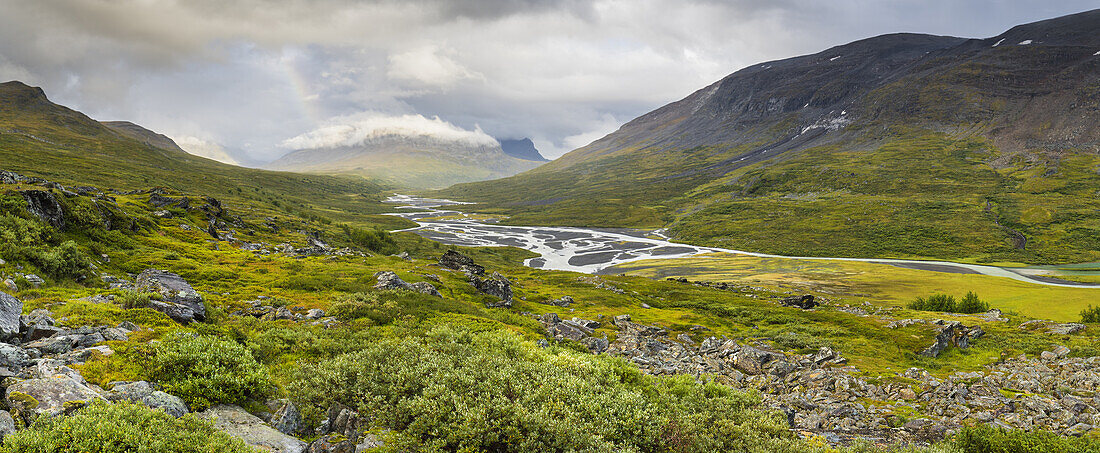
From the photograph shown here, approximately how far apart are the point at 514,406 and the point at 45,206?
4099 centimetres

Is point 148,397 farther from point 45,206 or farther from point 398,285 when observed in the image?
point 45,206

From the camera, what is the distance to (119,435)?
7.53 meters

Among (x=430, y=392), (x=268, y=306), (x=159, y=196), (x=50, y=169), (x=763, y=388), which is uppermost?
(x=50, y=169)

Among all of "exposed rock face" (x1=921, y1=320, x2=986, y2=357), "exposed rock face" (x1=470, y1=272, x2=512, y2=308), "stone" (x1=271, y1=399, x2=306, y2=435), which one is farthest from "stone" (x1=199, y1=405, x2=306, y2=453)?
"exposed rock face" (x1=921, y1=320, x2=986, y2=357)

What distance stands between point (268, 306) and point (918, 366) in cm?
4827

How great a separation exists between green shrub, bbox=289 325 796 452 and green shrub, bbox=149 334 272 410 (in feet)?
4.05

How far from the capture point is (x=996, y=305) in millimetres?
75688

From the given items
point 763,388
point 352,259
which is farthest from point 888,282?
point 352,259

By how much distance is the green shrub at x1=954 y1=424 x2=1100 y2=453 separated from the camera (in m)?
13.4

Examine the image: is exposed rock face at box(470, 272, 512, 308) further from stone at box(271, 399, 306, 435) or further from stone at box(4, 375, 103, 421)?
stone at box(4, 375, 103, 421)

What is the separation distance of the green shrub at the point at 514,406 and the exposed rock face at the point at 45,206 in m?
31.9

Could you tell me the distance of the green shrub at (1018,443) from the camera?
13.4 meters

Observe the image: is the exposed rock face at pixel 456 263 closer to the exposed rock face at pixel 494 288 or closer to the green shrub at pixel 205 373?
the exposed rock face at pixel 494 288

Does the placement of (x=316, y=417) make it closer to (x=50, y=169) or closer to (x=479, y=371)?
(x=479, y=371)
